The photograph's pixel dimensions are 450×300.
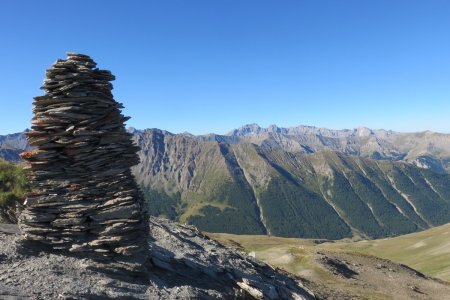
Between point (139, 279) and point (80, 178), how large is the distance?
8.03m

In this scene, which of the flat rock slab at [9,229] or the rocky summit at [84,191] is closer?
the rocky summit at [84,191]

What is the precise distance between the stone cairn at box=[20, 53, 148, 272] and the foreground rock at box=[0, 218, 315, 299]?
1.43 meters

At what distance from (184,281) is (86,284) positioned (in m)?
8.69

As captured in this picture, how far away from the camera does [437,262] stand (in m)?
178

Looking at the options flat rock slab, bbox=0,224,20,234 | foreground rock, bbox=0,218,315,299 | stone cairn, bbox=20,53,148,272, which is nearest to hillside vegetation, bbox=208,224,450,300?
foreground rock, bbox=0,218,315,299

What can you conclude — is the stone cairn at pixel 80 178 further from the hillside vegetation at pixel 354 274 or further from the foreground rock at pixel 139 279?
the hillside vegetation at pixel 354 274

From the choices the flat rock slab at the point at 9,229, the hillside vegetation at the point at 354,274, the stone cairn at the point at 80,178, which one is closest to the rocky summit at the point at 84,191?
the stone cairn at the point at 80,178

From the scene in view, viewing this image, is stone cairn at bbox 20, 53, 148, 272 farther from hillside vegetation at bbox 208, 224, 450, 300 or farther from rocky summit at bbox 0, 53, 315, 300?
hillside vegetation at bbox 208, 224, 450, 300

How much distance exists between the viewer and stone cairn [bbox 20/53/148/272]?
28114 millimetres

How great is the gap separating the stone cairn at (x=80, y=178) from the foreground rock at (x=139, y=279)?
1.43 metres

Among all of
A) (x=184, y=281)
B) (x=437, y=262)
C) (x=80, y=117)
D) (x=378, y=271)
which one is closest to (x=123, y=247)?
(x=184, y=281)

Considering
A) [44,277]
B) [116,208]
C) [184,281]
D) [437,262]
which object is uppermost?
[116,208]

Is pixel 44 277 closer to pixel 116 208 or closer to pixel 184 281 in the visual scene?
pixel 116 208

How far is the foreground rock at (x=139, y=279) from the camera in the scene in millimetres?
23594
